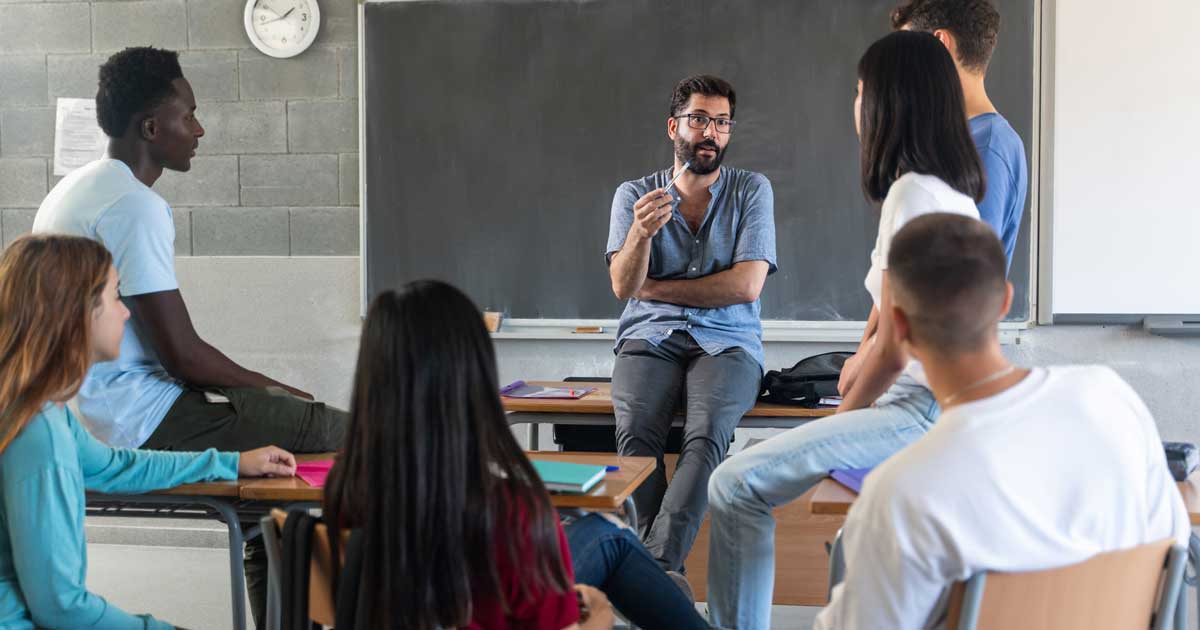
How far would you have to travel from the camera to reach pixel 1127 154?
3787 millimetres

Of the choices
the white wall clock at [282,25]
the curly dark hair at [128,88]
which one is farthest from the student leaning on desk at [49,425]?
the white wall clock at [282,25]

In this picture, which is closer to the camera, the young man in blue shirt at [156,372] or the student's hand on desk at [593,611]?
the student's hand on desk at [593,611]

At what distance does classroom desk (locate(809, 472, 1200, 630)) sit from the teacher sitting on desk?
0.85 metres

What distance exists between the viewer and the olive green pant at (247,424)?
2414 millimetres

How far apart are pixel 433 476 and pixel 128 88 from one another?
5.69 ft

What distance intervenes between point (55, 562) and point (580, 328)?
2.70 m

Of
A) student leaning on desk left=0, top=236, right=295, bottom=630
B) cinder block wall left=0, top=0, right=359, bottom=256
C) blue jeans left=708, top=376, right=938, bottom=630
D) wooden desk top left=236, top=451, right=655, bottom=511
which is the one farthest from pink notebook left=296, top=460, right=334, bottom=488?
cinder block wall left=0, top=0, right=359, bottom=256

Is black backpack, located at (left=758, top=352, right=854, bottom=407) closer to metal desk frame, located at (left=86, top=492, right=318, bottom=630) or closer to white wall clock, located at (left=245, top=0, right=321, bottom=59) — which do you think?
metal desk frame, located at (left=86, top=492, right=318, bottom=630)

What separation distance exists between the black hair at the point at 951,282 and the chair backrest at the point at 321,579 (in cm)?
82

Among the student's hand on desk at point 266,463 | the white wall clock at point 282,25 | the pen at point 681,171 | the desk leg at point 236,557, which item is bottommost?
the desk leg at point 236,557

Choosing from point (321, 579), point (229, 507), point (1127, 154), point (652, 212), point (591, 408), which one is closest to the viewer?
point (321, 579)

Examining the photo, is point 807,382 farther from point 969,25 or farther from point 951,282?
point 951,282

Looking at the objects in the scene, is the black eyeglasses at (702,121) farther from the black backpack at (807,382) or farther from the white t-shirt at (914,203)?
the white t-shirt at (914,203)

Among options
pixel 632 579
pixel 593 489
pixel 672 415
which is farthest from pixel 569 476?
pixel 672 415
